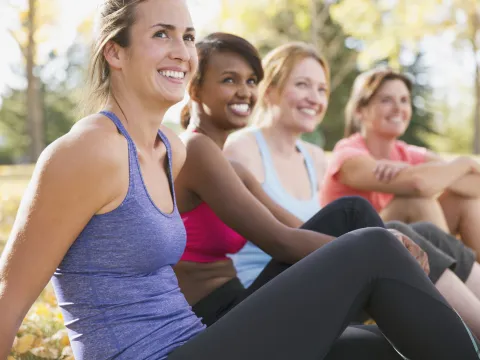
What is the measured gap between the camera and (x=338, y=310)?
1.88 metres

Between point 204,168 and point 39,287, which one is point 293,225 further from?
point 39,287

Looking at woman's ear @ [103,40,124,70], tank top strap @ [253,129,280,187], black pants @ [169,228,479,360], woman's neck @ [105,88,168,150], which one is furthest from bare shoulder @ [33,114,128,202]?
tank top strap @ [253,129,280,187]

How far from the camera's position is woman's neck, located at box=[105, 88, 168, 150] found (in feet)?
6.88

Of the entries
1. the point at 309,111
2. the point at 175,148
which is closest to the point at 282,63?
the point at 309,111

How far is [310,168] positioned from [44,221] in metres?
2.54

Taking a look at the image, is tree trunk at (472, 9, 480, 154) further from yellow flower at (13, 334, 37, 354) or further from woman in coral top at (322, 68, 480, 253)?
yellow flower at (13, 334, 37, 354)

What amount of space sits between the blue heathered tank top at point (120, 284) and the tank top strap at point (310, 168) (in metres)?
2.20

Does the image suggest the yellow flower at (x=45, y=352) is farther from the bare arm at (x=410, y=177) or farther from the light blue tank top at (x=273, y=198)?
the bare arm at (x=410, y=177)

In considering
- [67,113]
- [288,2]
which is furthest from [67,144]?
[67,113]

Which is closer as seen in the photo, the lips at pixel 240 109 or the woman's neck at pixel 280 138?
the lips at pixel 240 109

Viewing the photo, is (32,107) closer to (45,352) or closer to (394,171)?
(394,171)

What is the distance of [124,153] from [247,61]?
4.64 ft

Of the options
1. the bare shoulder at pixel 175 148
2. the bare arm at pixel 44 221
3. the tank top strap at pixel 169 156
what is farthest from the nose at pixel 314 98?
the bare arm at pixel 44 221

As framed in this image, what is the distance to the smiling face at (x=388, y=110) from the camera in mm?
4961
